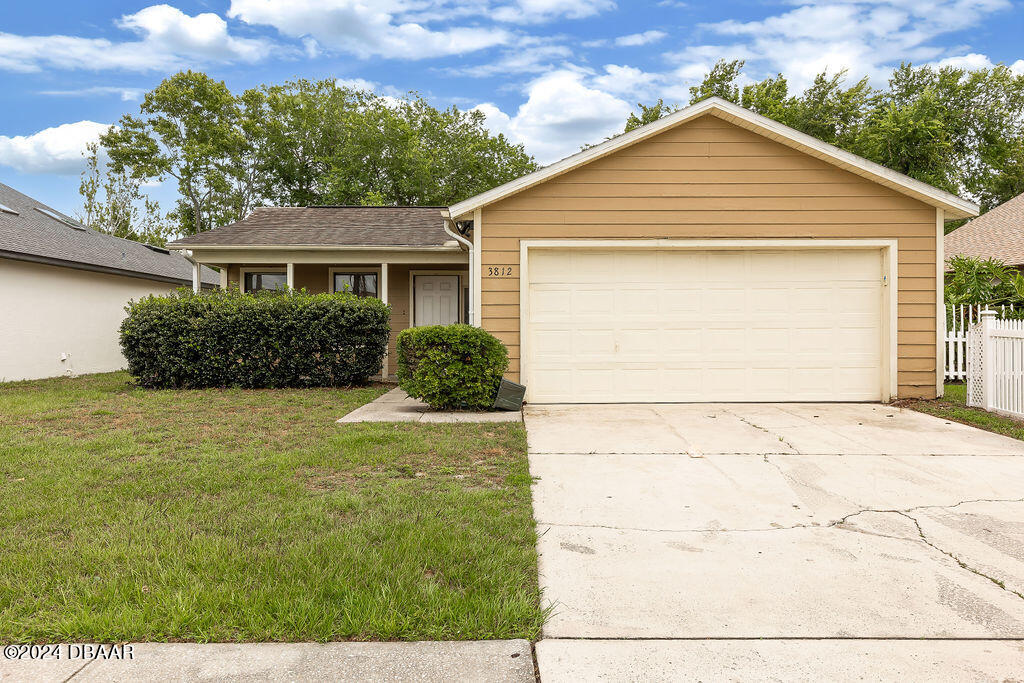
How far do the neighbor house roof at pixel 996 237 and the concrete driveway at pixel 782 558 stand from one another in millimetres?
11816

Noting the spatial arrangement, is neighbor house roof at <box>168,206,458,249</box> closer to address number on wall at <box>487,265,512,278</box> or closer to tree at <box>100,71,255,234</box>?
address number on wall at <box>487,265,512,278</box>

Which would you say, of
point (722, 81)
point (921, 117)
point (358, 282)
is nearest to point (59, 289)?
point (358, 282)

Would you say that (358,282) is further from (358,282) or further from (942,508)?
(942,508)

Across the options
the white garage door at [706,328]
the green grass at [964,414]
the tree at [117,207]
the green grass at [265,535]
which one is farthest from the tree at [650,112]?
the green grass at [265,535]

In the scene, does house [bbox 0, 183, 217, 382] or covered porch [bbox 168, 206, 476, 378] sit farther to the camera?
covered porch [bbox 168, 206, 476, 378]

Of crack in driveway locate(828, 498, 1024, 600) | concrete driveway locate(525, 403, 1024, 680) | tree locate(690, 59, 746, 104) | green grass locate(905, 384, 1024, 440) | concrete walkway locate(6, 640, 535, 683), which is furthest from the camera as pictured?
tree locate(690, 59, 746, 104)

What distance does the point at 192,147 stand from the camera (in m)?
28.2

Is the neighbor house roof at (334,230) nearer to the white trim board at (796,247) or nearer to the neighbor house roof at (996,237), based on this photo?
the white trim board at (796,247)

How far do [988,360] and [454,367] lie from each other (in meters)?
6.71

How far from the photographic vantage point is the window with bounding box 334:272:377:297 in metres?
13.2

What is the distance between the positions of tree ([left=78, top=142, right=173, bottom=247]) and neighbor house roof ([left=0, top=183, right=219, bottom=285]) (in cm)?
1248

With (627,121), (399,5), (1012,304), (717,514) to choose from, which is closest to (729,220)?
(717,514)

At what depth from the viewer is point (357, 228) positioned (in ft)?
42.3

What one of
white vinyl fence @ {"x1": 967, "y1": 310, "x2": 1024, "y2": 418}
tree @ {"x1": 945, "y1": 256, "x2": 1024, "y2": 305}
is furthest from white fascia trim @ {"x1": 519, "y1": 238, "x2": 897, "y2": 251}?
tree @ {"x1": 945, "y1": 256, "x2": 1024, "y2": 305}
